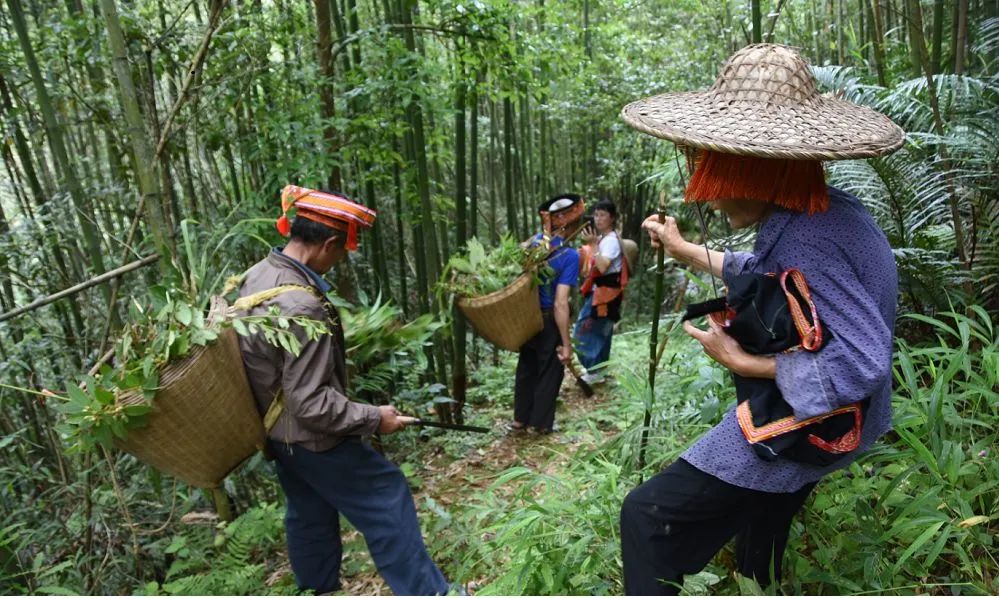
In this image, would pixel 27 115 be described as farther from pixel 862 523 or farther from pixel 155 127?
pixel 862 523

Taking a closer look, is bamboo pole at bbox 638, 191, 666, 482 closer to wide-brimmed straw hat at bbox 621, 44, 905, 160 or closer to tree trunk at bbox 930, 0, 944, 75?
wide-brimmed straw hat at bbox 621, 44, 905, 160

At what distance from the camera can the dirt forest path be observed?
3307mm

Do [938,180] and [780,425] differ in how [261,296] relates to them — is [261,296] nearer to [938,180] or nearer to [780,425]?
[780,425]

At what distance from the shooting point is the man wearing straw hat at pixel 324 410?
2.43 meters

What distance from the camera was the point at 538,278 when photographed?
424 centimetres

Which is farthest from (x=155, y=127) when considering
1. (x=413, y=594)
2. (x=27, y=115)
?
(x=413, y=594)

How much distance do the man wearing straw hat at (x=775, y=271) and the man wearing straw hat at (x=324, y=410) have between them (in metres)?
1.20

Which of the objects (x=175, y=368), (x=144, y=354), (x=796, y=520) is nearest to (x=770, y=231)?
(x=796, y=520)

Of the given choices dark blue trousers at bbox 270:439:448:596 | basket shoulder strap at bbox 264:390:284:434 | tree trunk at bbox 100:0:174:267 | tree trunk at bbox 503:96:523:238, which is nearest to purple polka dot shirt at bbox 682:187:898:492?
dark blue trousers at bbox 270:439:448:596

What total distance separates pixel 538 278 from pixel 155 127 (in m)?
2.34

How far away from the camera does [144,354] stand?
2.18 meters

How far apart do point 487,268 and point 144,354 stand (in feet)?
7.73

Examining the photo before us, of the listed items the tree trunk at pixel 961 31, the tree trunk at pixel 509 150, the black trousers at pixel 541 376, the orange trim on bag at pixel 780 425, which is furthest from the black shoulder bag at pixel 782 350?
the tree trunk at pixel 509 150

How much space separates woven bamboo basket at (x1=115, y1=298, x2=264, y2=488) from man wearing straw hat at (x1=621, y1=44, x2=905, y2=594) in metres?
1.44
